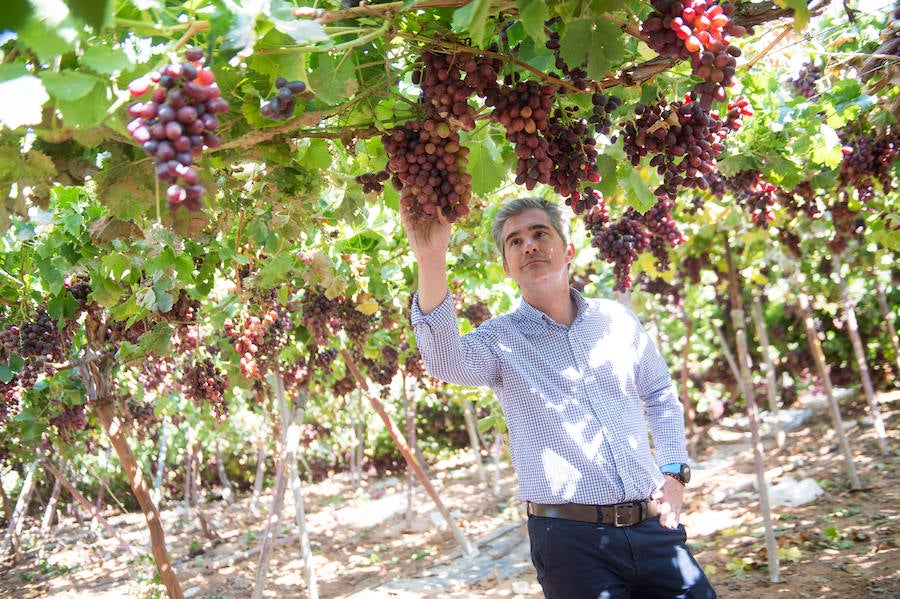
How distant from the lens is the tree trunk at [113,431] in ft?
13.0

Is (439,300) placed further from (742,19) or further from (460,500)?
(460,500)

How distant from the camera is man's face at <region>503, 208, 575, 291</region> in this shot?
2.66m

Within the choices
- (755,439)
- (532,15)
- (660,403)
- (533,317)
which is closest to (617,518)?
(660,403)

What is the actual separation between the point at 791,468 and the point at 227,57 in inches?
348

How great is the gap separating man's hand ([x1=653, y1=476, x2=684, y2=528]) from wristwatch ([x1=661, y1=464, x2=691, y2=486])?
0.09ft

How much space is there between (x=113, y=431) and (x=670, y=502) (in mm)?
3287

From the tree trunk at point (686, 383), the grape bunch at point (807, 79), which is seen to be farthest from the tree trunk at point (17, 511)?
the grape bunch at point (807, 79)

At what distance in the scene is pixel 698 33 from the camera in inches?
55.9

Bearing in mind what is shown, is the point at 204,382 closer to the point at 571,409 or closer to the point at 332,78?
the point at 571,409

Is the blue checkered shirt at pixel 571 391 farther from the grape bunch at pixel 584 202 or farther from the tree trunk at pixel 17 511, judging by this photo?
the tree trunk at pixel 17 511

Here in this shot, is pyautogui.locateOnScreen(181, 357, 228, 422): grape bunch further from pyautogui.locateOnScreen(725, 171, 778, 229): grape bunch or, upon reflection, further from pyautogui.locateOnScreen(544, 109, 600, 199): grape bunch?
pyautogui.locateOnScreen(725, 171, 778, 229): grape bunch

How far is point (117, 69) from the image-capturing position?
3.89 ft

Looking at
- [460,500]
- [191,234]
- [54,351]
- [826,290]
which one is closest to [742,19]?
[191,234]

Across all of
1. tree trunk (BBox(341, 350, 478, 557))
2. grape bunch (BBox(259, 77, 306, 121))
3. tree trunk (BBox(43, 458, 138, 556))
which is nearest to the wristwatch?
grape bunch (BBox(259, 77, 306, 121))
